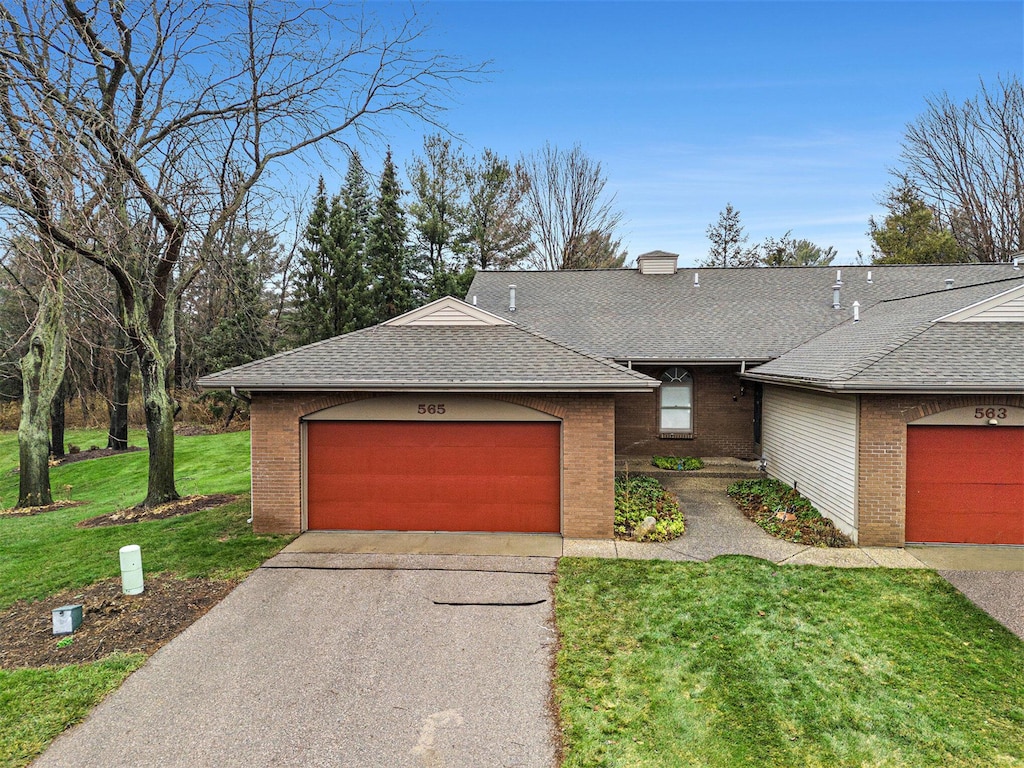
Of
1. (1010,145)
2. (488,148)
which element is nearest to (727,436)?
(488,148)

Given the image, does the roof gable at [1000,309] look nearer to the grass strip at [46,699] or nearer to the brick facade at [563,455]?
the brick facade at [563,455]

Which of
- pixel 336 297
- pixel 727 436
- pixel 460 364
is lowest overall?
pixel 727 436

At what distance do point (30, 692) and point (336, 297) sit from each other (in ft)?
69.8

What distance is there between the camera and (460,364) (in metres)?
8.91

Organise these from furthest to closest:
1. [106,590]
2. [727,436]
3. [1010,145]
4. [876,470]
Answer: [1010,145]
[727,436]
[876,470]
[106,590]

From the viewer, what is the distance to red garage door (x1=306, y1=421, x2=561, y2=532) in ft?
28.9

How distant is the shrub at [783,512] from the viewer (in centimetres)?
859

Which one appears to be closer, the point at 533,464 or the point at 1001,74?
the point at 533,464

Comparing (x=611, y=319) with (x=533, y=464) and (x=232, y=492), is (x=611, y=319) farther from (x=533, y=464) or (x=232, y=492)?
(x=232, y=492)

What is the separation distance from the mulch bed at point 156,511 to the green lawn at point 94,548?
393 millimetres

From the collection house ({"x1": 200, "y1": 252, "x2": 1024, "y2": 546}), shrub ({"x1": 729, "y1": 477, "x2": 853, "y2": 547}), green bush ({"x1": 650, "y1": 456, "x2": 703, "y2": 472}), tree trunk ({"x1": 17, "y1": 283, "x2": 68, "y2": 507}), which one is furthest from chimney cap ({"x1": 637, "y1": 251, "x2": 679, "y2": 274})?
tree trunk ({"x1": 17, "y1": 283, "x2": 68, "y2": 507})

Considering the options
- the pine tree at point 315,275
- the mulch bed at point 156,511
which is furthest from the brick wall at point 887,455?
the pine tree at point 315,275

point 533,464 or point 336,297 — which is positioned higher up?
point 336,297

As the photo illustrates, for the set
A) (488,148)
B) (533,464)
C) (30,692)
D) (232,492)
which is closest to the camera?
(30,692)
